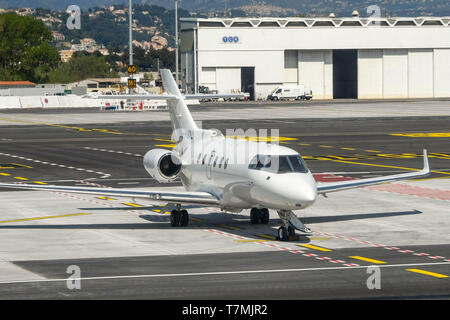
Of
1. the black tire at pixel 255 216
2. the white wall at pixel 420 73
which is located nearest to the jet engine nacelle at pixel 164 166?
the black tire at pixel 255 216

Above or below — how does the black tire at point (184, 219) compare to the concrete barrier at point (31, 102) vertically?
below

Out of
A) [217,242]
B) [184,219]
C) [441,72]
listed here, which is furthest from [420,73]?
[217,242]

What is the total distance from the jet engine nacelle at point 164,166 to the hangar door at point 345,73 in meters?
144

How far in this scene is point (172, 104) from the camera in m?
38.7

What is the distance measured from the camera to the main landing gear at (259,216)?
112ft

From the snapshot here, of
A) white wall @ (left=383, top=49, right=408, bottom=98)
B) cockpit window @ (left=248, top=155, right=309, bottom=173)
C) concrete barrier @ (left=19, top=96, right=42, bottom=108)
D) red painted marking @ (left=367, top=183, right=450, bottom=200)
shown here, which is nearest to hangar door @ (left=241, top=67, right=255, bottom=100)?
white wall @ (left=383, top=49, right=408, bottom=98)

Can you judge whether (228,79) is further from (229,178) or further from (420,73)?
(229,178)

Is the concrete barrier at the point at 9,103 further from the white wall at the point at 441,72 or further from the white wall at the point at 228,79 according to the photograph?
the white wall at the point at 441,72

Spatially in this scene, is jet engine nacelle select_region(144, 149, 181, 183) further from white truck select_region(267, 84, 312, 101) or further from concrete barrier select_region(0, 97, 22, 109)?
white truck select_region(267, 84, 312, 101)

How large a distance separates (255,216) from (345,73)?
496 feet
